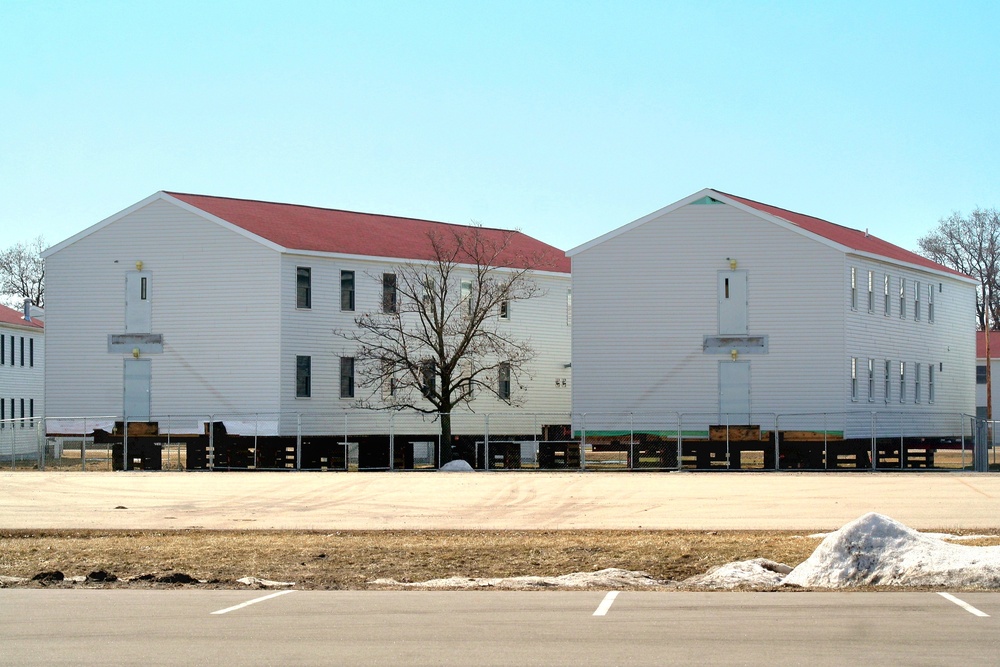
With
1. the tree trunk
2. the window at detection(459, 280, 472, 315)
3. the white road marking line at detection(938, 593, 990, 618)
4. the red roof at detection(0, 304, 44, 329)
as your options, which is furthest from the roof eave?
the white road marking line at detection(938, 593, 990, 618)

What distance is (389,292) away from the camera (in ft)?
178

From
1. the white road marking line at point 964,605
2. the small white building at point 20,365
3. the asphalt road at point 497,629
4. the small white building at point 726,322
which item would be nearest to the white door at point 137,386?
the small white building at point 726,322

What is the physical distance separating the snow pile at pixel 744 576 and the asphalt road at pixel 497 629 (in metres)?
0.95

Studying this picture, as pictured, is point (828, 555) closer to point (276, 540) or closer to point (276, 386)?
point (276, 540)

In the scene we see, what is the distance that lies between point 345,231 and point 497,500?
86.8 feet

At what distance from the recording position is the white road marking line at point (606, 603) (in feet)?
46.2

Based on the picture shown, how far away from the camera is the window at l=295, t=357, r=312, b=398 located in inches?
2000

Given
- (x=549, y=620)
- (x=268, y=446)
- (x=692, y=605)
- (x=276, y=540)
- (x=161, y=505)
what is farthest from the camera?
(x=268, y=446)

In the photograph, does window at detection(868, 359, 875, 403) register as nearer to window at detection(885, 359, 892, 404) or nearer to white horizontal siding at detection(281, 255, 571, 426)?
window at detection(885, 359, 892, 404)

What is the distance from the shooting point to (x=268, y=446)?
152 feet

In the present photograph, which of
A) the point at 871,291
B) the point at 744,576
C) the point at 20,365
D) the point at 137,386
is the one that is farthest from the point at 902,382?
the point at 20,365

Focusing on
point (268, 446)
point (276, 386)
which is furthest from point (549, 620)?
point (276, 386)

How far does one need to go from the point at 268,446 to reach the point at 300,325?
19.6 feet

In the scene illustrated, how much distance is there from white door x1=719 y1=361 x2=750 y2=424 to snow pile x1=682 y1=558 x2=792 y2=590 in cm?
2845
